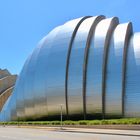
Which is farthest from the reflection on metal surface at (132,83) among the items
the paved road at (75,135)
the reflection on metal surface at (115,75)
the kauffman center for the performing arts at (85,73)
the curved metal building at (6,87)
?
the curved metal building at (6,87)

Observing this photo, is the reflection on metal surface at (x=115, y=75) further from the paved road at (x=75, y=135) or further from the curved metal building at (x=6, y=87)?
the curved metal building at (x=6, y=87)

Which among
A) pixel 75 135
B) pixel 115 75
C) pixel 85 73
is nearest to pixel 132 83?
pixel 115 75

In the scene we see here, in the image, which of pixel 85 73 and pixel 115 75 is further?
pixel 85 73

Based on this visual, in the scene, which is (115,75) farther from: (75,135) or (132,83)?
(75,135)

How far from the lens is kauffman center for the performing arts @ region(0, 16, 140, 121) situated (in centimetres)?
5159

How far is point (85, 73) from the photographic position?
178 feet

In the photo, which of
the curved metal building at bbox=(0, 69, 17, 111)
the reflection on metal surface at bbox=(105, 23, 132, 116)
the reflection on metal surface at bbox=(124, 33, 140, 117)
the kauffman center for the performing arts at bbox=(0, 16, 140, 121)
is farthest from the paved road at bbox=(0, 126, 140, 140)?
the curved metal building at bbox=(0, 69, 17, 111)

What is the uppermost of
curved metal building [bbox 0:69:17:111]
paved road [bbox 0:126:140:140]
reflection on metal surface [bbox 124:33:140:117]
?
curved metal building [bbox 0:69:17:111]

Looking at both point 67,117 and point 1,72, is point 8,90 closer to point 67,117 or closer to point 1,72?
point 1,72

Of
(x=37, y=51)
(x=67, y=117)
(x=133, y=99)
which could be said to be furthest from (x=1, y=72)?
(x=133, y=99)

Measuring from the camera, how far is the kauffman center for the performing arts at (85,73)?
5159cm

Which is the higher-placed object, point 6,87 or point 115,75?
point 6,87

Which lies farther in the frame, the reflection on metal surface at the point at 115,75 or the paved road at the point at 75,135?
the reflection on metal surface at the point at 115,75

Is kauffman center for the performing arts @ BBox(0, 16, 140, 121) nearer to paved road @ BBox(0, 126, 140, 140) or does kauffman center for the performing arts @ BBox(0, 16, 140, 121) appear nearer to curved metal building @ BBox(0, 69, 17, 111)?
paved road @ BBox(0, 126, 140, 140)
